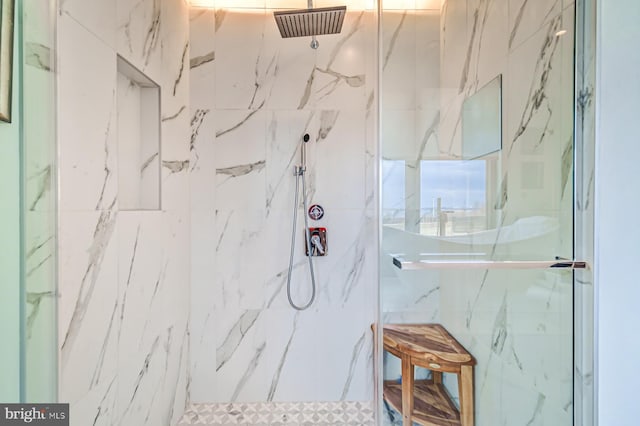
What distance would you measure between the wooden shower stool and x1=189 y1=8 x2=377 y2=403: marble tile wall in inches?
26.9

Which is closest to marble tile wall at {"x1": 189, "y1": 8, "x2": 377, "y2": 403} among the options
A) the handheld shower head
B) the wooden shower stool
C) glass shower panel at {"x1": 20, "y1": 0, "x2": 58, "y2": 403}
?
the handheld shower head

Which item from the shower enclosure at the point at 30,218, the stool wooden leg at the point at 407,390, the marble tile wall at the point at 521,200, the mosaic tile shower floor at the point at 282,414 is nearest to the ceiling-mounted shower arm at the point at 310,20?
the marble tile wall at the point at 521,200

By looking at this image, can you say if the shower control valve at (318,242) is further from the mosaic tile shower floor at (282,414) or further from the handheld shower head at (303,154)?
the mosaic tile shower floor at (282,414)

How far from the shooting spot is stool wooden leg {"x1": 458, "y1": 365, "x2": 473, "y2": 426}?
153 centimetres

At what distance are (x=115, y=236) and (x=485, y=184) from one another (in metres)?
1.63

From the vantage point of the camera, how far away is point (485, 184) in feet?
4.53

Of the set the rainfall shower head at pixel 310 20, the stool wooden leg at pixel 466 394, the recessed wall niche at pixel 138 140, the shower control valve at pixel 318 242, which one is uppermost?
the rainfall shower head at pixel 310 20

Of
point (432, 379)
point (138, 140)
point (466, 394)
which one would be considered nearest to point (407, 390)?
point (432, 379)

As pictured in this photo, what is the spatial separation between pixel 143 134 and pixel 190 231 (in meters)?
0.69

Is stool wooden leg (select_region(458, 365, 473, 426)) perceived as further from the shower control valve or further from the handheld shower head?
the handheld shower head

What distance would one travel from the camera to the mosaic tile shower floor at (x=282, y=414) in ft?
6.65

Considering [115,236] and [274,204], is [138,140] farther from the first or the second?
[274,204]

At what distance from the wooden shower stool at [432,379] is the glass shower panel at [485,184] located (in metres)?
0.10

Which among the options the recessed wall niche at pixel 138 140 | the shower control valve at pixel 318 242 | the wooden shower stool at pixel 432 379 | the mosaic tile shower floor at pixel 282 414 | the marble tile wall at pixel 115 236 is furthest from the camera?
the shower control valve at pixel 318 242
